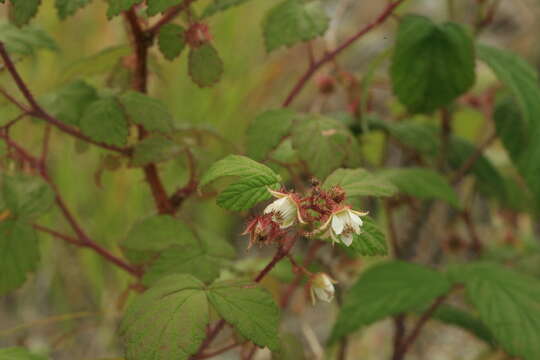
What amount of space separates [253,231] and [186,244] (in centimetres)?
26

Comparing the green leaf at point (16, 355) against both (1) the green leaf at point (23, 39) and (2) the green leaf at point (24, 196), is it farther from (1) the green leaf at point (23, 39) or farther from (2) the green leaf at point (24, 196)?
(1) the green leaf at point (23, 39)

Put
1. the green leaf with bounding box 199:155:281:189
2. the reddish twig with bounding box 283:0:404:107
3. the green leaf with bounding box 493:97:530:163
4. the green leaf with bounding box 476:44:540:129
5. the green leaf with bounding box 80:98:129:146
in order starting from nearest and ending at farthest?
the green leaf with bounding box 199:155:281:189 < the green leaf with bounding box 80:98:129:146 < the reddish twig with bounding box 283:0:404:107 < the green leaf with bounding box 476:44:540:129 < the green leaf with bounding box 493:97:530:163

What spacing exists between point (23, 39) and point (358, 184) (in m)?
0.50

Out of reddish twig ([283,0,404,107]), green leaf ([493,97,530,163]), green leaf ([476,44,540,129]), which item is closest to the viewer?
reddish twig ([283,0,404,107])

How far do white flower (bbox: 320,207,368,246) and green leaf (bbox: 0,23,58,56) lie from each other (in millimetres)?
500

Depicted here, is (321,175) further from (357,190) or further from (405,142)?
(405,142)

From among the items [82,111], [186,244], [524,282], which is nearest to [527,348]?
[524,282]

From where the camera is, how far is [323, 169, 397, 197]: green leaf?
24.8 inches

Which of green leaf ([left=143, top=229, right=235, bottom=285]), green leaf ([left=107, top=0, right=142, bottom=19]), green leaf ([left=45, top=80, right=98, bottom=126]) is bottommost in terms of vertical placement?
green leaf ([left=143, top=229, right=235, bottom=285])

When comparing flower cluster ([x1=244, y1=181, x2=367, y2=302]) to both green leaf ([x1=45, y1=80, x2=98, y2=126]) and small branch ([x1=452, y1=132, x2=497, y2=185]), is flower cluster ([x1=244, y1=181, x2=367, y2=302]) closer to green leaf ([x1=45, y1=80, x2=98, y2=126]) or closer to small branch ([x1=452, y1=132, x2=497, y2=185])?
green leaf ([x1=45, y1=80, x2=98, y2=126])

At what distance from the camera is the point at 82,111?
84 cm

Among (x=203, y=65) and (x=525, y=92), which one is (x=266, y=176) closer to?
(x=203, y=65)

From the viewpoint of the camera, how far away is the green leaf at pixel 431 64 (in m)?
0.92

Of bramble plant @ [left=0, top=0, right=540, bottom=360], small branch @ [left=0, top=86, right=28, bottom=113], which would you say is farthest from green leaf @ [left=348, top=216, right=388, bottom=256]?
small branch @ [left=0, top=86, right=28, bottom=113]
